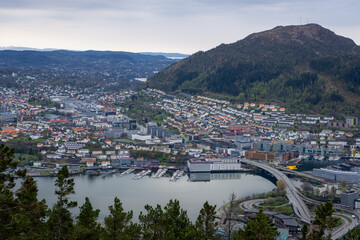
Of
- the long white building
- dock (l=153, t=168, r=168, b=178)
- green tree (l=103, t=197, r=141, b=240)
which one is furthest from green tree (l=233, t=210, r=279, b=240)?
the long white building

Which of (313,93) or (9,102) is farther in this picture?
(9,102)

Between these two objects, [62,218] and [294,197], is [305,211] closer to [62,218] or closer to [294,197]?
[294,197]

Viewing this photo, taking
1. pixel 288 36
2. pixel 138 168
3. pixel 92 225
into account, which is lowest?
pixel 138 168

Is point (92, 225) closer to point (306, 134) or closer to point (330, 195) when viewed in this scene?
point (330, 195)

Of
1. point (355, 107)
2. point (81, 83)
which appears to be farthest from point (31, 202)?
point (81, 83)

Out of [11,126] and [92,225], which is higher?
[92,225]

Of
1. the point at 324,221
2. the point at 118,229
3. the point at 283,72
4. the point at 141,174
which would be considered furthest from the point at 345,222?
the point at 283,72

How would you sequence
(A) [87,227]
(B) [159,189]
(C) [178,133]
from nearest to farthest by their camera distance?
1. (A) [87,227]
2. (B) [159,189]
3. (C) [178,133]
